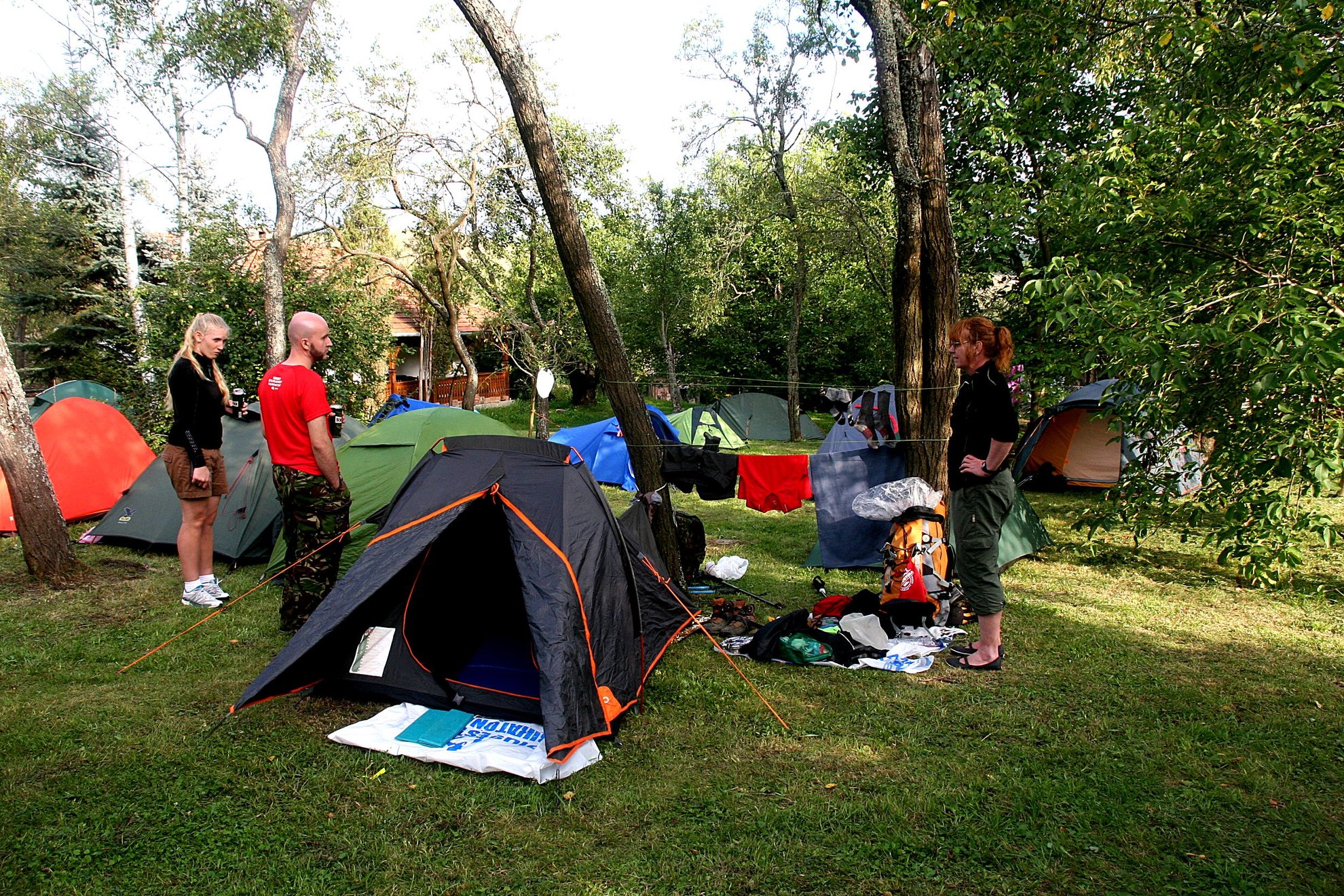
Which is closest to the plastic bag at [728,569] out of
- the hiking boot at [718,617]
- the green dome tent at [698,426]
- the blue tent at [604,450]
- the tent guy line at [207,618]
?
the hiking boot at [718,617]

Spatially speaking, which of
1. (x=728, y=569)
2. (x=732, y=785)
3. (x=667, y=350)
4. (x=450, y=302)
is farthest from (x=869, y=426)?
(x=667, y=350)

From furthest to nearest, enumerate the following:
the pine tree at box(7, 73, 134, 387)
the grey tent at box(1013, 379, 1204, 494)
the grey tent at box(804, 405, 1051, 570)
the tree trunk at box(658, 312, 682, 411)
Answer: the tree trunk at box(658, 312, 682, 411)
the pine tree at box(7, 73, 134, 387)
the grey tent at box(1013, 379, 1204, 494)
the grey tent at box(804, 405, 1051, 570)

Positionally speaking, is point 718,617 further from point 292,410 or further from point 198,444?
point 198,444

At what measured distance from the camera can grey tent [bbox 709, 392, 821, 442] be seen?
57.6 ft

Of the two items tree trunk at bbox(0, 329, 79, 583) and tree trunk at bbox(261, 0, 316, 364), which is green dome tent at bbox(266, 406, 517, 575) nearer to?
tree trunk at bbox(0, 329, 79, 583)

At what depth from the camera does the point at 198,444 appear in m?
4.63

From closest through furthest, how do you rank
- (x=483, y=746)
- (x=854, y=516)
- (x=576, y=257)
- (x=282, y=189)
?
1. (x=483, y=746)
2. (x=576, y=257)
3. (x=854, y=516)
4. (x=282, y=189)

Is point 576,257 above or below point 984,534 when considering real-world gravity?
above

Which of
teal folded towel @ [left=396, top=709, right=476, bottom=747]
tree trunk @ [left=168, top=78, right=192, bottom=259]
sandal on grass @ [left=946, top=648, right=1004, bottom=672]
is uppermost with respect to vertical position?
tree trunk @ [left=168, top=78, right=192, bottom=259]

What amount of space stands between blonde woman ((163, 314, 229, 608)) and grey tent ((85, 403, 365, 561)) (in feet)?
2.83

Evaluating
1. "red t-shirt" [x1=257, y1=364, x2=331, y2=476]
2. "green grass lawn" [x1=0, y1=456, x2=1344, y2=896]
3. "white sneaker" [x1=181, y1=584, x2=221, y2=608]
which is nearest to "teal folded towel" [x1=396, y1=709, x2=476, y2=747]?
"green grass lawn" [x1=0, y1=456, x2=1344, y2=896]

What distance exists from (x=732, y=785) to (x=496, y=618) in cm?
167

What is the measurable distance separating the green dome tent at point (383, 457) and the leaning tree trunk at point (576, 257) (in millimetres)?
1113

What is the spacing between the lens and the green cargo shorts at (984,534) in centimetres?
387
